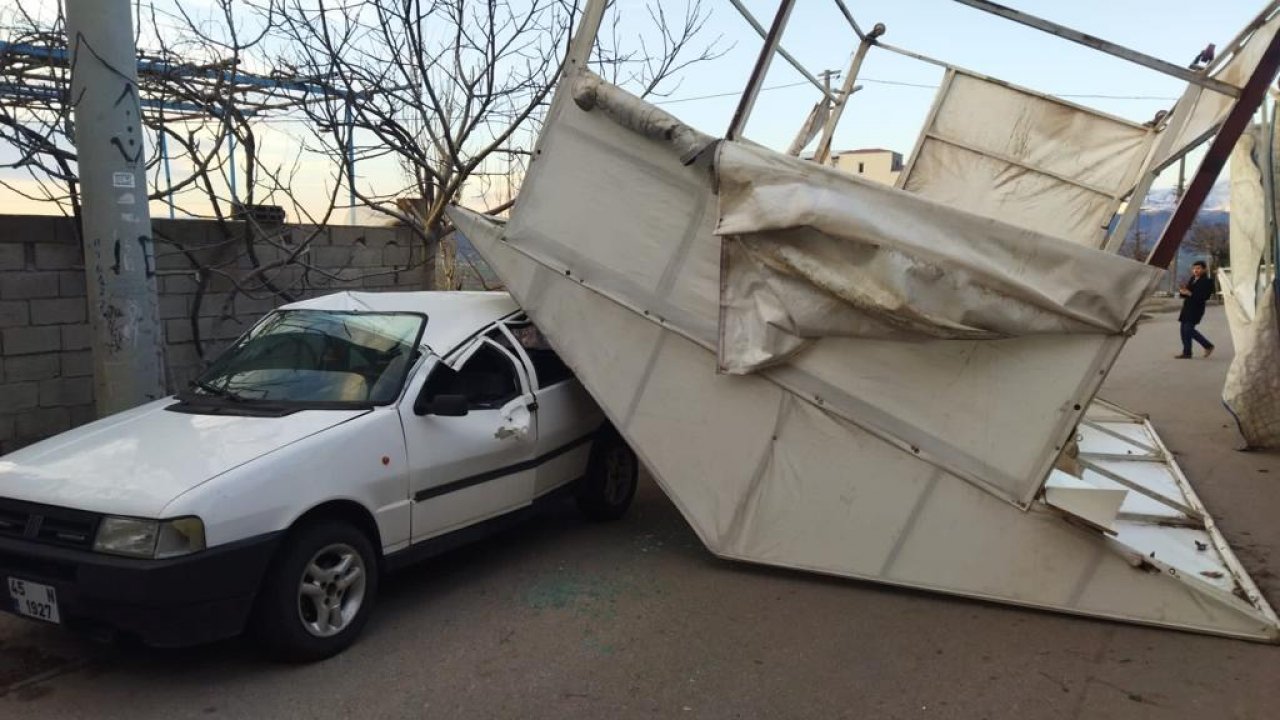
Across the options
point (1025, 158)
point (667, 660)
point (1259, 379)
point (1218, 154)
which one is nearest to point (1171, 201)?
point (1259, 379)

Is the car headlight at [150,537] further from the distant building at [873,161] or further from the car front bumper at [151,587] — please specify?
the distant building at [873,161]

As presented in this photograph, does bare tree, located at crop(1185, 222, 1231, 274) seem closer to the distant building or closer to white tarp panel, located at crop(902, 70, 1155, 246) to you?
the distant building

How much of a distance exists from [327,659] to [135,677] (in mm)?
804

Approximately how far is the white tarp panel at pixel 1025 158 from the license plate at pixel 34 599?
622cm

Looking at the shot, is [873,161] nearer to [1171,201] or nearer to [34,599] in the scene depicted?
[1171,201]

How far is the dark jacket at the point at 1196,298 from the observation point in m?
14.0

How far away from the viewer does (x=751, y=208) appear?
463cm

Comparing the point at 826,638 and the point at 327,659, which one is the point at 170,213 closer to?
the point at 327,659

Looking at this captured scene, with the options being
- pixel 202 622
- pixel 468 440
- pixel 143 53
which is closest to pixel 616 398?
pixel 468 440

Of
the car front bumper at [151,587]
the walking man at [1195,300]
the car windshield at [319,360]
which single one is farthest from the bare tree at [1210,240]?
the car front bumper at [151,587]

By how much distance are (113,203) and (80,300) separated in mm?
1479

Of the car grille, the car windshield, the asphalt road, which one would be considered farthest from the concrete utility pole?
the car grille

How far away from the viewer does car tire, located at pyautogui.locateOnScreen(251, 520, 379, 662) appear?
3.59m

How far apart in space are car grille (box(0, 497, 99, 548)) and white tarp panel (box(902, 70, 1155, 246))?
19.7 ft
